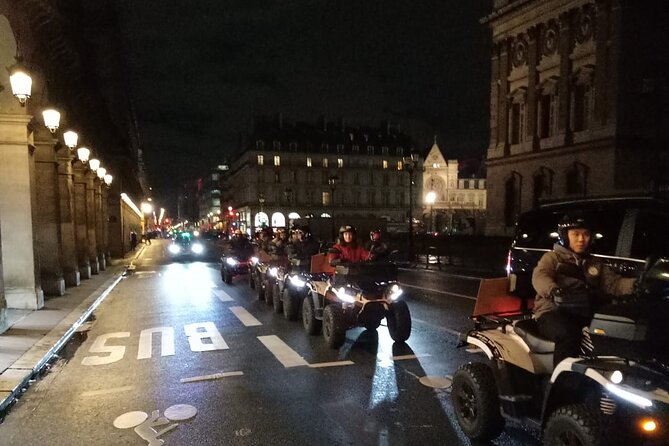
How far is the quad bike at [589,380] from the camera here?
3.24 m

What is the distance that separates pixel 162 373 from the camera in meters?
7.14

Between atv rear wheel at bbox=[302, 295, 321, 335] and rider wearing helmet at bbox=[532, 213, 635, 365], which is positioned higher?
rider wearing helmet at bbox=[532, 213, 635, 365]

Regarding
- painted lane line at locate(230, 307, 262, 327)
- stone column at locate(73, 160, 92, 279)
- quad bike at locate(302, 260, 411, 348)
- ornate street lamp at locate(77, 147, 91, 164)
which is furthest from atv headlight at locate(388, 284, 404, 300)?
stone column at locate(73, 160, 92, 279)

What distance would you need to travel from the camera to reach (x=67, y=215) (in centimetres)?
1719

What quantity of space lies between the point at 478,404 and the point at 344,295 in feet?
12.8

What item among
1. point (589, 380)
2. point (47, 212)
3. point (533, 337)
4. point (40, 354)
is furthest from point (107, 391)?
point (47, 212)

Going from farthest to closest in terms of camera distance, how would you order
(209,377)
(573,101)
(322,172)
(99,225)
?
(322,172) < (573,101) < (99,225) < (209,377)

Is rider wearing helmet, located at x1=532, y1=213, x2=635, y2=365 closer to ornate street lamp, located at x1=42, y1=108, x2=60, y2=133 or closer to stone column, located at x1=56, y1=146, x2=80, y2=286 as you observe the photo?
ornate street lamp, located at x1=42, y1=108, x2=60, y2=133

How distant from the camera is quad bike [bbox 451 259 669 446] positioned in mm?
3238

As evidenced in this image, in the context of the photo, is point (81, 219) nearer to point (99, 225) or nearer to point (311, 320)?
point (99, 225)

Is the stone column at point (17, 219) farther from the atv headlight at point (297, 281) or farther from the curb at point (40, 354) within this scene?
the atv headlight at point (297, 281)

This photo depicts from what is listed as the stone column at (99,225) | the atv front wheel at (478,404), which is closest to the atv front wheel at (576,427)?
the atv front wheel at (478,404)

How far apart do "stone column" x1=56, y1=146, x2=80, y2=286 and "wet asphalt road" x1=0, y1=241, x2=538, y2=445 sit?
711cm

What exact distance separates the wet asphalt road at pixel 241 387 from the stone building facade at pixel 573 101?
24.3m
